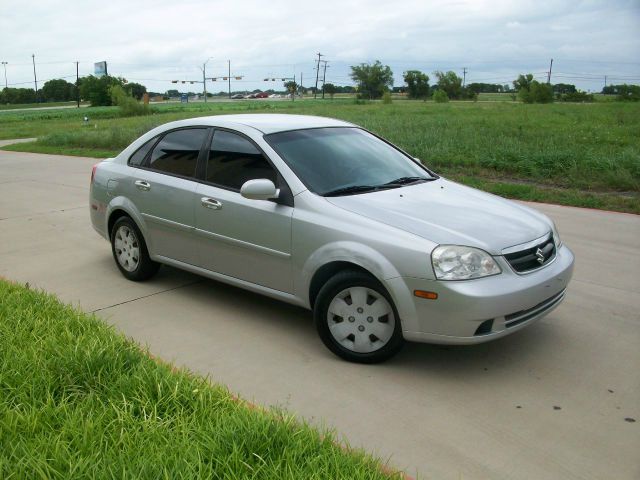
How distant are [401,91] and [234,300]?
132685 millimetres

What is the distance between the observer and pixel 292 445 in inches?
113

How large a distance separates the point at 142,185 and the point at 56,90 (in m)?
128

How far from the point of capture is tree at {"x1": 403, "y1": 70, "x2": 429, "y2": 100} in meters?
122

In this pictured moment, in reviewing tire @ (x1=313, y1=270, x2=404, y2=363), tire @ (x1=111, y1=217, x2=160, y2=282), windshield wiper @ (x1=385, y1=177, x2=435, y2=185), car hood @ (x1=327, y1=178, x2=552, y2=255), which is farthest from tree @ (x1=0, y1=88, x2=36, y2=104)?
tire @ (x1=313, y1=270, x2=404, y2=363)

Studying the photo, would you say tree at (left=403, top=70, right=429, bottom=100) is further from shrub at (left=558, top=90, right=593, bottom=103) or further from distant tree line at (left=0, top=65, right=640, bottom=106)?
shrub at (left=558, top=90, right=593, bottom=103)

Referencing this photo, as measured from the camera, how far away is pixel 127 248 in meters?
6.03

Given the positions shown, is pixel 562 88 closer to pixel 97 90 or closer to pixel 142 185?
pixel 97 90

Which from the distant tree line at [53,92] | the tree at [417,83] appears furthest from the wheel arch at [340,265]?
the tree at [417,83]

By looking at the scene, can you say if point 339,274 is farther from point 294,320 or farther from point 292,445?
point 292,445

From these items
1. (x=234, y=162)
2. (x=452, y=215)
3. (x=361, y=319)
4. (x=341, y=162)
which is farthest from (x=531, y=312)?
(x=234, y=162)

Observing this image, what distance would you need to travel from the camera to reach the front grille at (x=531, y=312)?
393 cm

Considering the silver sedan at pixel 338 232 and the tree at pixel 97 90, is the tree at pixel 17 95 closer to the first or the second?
the tree at pixel 97 90

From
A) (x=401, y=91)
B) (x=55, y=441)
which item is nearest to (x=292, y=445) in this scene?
(x=55, y=441)

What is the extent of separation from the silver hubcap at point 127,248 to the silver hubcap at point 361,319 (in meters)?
2.48
